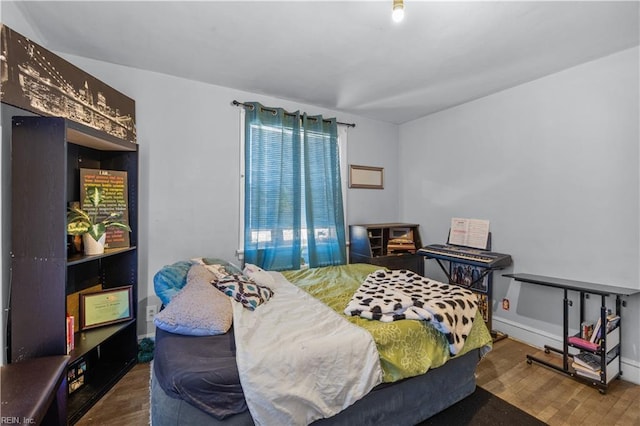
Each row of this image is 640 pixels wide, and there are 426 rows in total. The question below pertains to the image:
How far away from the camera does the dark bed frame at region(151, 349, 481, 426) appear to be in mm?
1154

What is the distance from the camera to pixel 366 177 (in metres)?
3.86

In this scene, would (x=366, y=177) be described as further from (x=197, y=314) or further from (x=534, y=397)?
(x=197, y=314)

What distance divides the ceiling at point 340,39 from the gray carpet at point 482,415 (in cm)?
251

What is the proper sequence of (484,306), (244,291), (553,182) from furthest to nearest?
(484,306) → (553,182) → (244,291)

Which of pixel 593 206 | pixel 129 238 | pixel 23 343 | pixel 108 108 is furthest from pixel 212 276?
pixel 593 206

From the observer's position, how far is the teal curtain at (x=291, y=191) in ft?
9.78

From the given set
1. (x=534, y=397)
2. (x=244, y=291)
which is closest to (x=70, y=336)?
(x=244, y=291)

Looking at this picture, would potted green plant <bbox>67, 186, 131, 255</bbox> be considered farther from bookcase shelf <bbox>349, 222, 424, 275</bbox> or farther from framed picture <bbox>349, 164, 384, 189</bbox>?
framed picture <bbox>349, 164, 384, 189</bbox>

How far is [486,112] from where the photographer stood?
311cm

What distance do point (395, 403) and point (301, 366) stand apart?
2.23 ft

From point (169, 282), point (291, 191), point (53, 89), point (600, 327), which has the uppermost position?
point (53, 89)

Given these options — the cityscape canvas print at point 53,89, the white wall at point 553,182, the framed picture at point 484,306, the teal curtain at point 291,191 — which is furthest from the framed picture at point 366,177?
the cityscape canvas print at point 53,89

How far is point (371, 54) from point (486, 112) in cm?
167

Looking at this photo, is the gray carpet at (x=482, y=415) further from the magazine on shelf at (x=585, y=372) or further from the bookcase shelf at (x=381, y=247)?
the bookcase shelf at (x=381, y=247)
